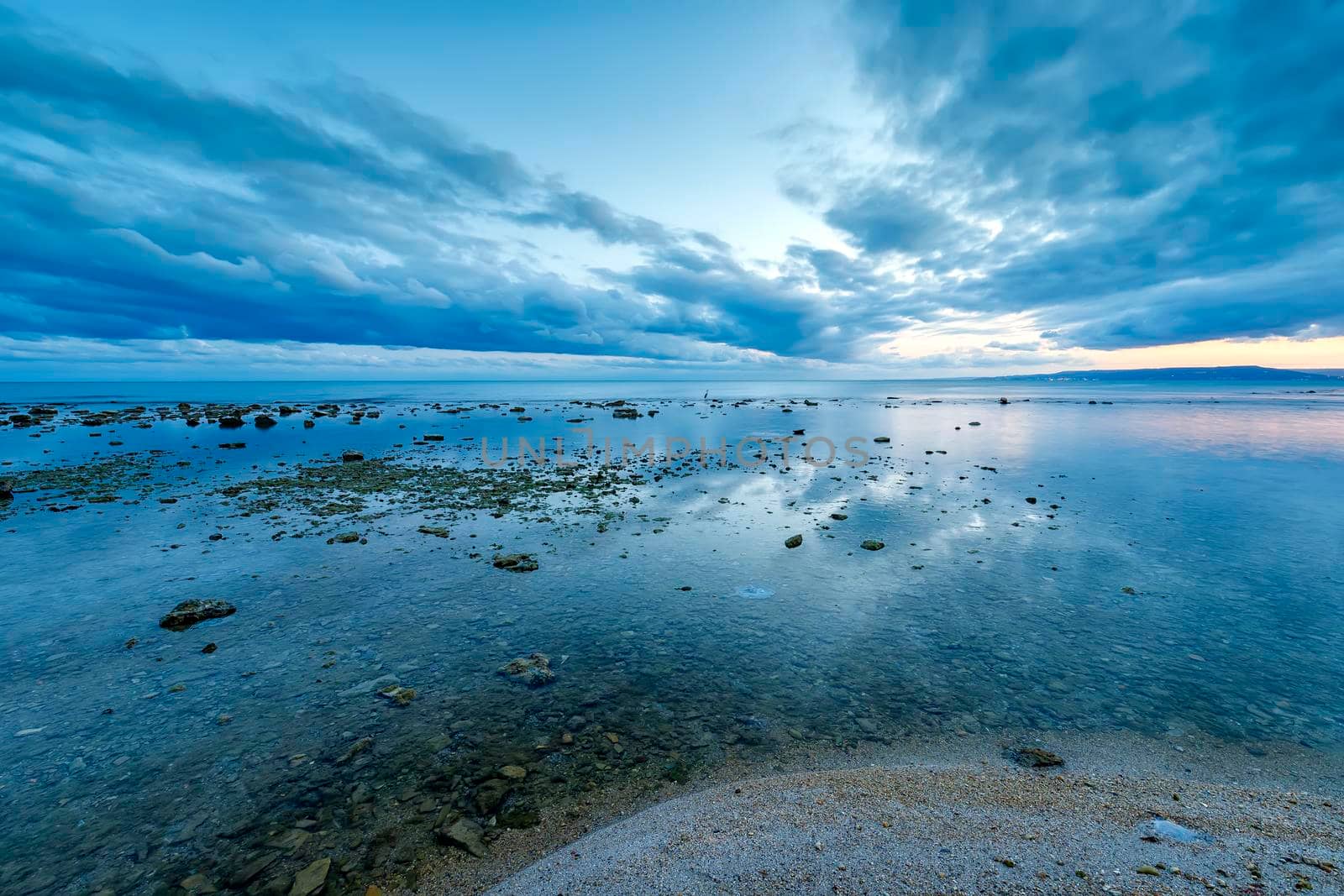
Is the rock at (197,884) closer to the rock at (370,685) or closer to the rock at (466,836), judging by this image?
the rock at (466,836)

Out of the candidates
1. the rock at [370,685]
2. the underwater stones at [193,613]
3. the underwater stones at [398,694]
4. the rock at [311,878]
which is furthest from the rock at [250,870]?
the underwater stones at [193,613]

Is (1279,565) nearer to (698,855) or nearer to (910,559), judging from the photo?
(910,559)

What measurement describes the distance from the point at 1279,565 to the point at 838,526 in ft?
42.4

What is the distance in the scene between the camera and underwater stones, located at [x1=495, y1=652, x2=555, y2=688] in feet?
32.5

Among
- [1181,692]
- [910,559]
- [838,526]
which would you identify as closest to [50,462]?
[838,526]

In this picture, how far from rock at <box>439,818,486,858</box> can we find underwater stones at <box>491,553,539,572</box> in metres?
8.83

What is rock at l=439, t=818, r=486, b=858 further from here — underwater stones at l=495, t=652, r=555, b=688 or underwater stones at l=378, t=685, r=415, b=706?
underwater stones at l=378, t=685, r=415, b=706

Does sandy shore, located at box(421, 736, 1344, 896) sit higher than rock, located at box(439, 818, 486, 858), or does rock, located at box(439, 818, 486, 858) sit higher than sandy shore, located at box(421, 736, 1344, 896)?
sandy shore, located at box(421, 736, 1344, 896)

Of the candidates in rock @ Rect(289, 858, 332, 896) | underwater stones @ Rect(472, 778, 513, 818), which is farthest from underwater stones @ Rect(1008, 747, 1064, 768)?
rock @ Rect(289, 858, 332, 896)

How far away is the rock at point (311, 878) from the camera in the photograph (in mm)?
5754

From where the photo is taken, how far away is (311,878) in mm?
5879

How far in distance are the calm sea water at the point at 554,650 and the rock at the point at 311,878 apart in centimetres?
17

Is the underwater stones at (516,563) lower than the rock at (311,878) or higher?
higher

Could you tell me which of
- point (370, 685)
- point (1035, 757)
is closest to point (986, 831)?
point (1035, 757)
